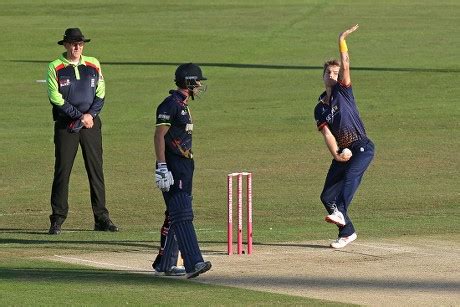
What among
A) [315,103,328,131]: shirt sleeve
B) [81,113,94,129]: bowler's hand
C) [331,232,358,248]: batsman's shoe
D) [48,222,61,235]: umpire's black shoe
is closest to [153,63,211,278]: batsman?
[315,103,328,131]: shirt sleeve

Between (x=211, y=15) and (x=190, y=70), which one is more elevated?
(x=211, y=15)

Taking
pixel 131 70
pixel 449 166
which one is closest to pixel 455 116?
pixel 449 166

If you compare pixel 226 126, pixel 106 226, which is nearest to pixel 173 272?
pixel 106 226

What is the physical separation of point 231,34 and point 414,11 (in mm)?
10823

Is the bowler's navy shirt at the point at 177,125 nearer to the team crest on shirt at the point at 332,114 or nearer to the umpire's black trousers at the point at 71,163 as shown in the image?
the team crest on shirt at the point at 332,114

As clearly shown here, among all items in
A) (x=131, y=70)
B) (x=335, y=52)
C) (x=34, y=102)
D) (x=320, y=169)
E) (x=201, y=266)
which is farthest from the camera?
(x=335, y=52)

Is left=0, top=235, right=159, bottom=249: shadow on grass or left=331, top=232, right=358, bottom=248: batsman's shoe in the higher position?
left=331, top=232, right=358, bottom=248: batsman's shoe

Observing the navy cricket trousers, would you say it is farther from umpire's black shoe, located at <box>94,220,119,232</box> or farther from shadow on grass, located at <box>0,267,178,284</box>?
umpire's black shoe, located at <box>94,220,119,232</box>

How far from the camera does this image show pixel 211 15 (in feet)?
180

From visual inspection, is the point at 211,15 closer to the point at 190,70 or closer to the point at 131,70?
the point at 131,70

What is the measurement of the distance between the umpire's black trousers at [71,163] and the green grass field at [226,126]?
35 centimetres

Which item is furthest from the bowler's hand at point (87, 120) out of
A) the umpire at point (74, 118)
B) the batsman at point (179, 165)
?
the batsman at point (179, 165)

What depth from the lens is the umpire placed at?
17250 millimetres

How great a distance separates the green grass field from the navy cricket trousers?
863 mm
